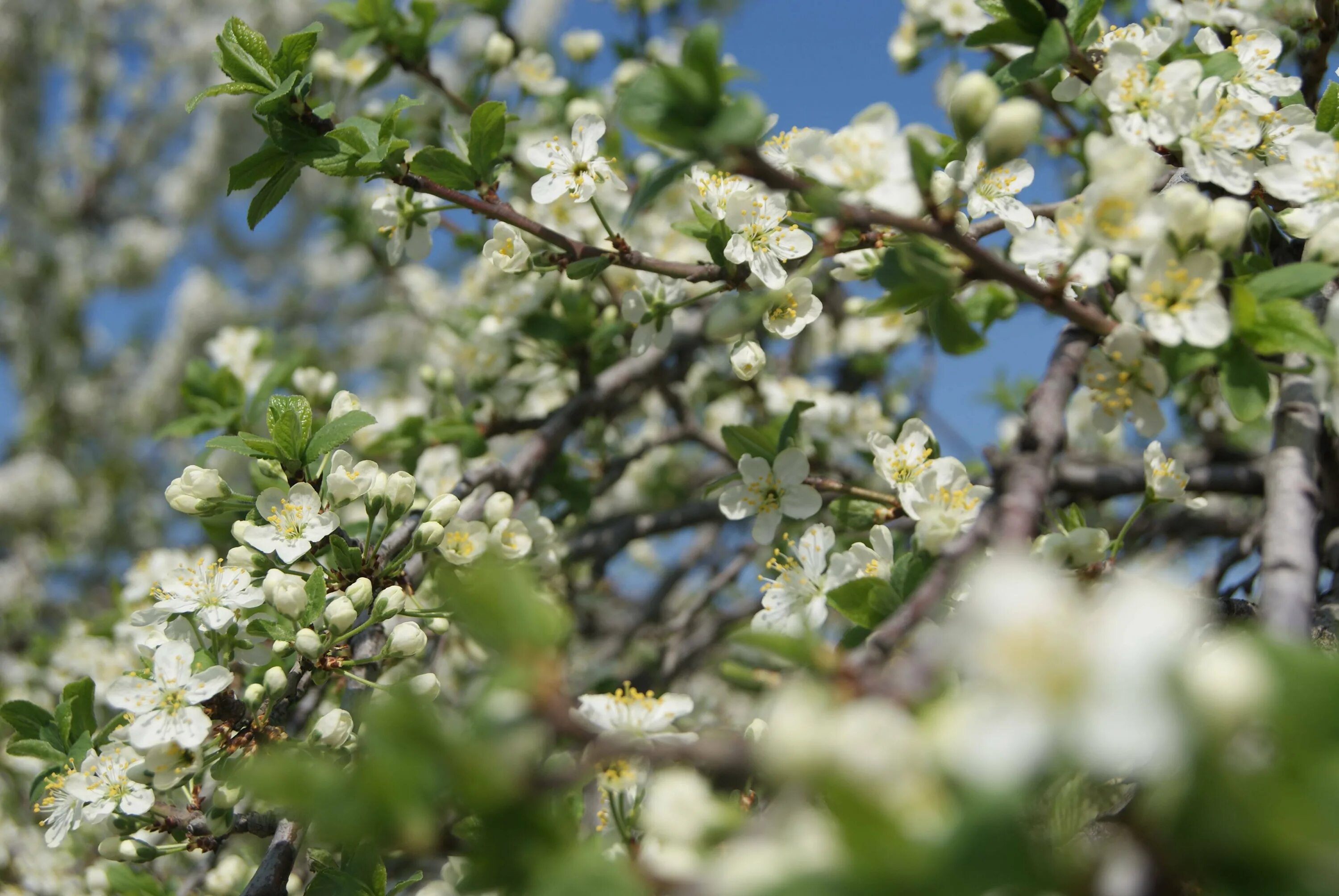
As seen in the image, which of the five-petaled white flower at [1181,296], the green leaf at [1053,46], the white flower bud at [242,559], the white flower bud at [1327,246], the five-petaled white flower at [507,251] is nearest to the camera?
the five-petaled white flower at [1181,296]

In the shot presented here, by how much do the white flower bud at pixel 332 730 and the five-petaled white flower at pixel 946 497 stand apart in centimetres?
100

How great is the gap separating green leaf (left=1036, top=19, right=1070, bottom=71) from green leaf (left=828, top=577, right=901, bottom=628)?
0.84 metres

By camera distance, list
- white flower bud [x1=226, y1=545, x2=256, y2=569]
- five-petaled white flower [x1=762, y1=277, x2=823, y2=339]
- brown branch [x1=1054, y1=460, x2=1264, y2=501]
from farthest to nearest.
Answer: brown branch [x1=1054, y1=460, x2=1264, y2=501], five-petaled white flower [x1=762, y1=277, x2=823, y2=339], white flower bud [x1=226, y1=545, x2=256, y2=569]

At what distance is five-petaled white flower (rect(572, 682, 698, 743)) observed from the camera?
1.25 metres

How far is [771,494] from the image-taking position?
172cm

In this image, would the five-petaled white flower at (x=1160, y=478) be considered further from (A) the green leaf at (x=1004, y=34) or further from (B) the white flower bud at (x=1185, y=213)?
(A) the green leaf at (x=1004, y=34)

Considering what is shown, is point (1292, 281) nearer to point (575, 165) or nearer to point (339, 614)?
point (575, 165)

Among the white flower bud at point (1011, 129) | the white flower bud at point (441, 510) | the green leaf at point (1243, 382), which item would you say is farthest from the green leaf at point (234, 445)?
the green leaf at point (1243, 382)

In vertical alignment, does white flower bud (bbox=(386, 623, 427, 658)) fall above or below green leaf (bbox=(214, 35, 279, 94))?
below

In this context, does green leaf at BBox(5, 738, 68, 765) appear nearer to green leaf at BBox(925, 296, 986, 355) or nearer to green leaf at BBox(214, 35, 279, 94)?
green leaf at BBox(214, 35, 279, 94)

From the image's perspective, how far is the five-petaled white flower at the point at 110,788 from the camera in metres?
1.48

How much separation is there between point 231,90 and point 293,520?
796 mm

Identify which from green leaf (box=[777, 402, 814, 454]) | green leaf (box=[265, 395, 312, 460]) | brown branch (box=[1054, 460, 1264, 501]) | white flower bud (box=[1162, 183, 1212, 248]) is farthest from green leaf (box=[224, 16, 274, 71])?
brown branch (box=[1054, 460, 1264, 501])

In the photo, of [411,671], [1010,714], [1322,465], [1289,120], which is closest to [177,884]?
[411,671]
